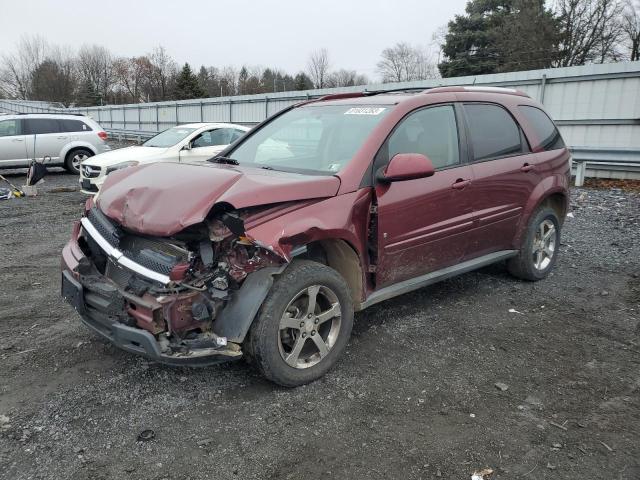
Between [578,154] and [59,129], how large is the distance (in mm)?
13849

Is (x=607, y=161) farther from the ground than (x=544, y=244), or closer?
farther from the ground

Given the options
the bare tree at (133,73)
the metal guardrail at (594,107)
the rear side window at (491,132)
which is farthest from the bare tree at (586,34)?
the bare tree at (133,73)

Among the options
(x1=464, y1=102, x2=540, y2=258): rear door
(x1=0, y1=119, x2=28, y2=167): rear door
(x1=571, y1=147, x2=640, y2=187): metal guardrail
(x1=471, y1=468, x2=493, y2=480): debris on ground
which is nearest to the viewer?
(x1=471, y1=468, x2=493, y2=480): debris on ground

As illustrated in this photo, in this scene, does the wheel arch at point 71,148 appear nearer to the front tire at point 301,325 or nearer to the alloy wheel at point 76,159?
the alloy wheel at point 76,159

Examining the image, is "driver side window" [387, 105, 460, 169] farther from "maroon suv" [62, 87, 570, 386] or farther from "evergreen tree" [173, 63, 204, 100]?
"evergreen tree" [173, 63, 204, 100]

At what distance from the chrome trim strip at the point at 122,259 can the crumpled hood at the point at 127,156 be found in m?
6.83

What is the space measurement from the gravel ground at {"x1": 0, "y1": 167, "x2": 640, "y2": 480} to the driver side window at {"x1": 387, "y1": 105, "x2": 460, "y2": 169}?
141 cm

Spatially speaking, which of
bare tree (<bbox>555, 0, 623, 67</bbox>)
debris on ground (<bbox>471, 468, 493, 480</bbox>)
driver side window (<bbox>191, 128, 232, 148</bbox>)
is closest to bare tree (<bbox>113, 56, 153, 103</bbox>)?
bare tree (<bbox>555, 0, 623, 67</bbox>)

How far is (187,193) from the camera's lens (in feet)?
10.0

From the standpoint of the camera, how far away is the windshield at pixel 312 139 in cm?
378

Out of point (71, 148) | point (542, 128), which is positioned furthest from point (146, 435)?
point (71, 148)

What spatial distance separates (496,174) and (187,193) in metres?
2.81

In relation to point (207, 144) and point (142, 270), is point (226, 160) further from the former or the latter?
point (207, 144)

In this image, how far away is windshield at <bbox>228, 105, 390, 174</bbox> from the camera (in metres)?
3.78
